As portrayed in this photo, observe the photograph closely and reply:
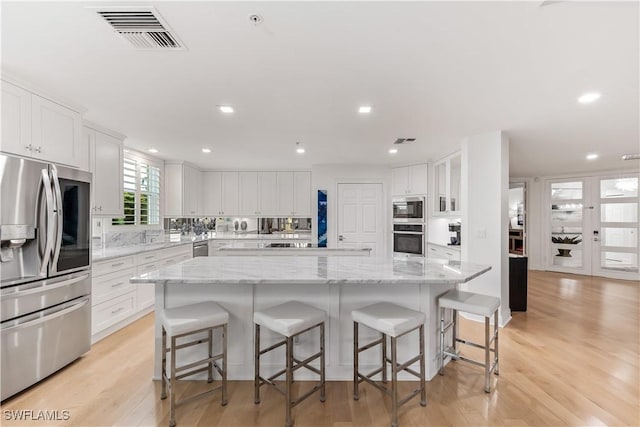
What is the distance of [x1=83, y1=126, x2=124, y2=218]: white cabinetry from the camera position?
346cm

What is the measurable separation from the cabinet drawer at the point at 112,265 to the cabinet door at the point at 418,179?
15.5 feet

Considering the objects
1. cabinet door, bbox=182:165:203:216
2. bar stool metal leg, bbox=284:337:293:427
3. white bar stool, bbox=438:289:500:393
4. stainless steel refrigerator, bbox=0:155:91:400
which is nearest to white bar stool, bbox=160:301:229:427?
bar stool metal leg, bbox=284:337:293:427

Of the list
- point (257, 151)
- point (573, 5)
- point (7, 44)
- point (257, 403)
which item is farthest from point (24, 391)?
point (573, 5)

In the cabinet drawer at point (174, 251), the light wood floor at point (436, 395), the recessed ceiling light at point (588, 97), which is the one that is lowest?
the light wood floor at point (436, 395)

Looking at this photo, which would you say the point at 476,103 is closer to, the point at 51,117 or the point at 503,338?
the point at 503,338

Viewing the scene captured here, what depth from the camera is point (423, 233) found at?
5.57 meters

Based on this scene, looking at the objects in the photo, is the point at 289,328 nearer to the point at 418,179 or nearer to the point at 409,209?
the point at 409,209

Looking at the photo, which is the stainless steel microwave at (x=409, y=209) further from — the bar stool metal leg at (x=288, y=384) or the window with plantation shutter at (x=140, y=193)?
the window with plantation shutter at (x=140, y=193)

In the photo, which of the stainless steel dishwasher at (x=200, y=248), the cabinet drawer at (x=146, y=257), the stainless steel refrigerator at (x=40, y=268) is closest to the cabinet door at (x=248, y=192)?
the stainless steel dishwasher at (x=200, y=248)

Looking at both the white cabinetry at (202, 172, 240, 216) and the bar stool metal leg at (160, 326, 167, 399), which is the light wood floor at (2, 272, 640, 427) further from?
the white cabinetry at (202, 172, 240, 216)

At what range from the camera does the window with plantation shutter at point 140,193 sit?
4572mm

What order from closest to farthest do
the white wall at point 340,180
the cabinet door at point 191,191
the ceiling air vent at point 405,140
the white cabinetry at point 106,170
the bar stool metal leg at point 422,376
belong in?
the bar stool metal leg at point 422,376 → the white cabinetry at point 106,170 → the ceiling air vent at point 405,140 → the cabinet door at point 191,191 → the white wall at point 340,180

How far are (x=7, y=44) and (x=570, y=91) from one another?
4.06 meters

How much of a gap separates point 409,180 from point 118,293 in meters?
4.97
